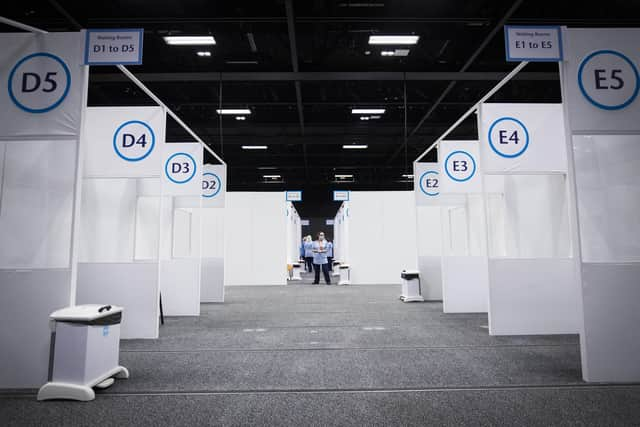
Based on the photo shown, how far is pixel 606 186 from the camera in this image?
272 cm

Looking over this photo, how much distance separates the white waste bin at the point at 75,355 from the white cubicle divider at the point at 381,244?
28.3 feet

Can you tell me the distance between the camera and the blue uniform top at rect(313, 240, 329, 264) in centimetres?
1075

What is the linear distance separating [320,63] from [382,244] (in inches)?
210

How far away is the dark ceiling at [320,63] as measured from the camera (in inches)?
219

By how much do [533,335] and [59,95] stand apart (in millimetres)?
4894

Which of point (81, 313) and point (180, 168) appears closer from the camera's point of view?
point (81, 313)

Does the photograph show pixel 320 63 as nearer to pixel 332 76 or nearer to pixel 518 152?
pixel 332 76

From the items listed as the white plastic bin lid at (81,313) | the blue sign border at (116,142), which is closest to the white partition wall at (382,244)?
the blue sign border at (116,142)

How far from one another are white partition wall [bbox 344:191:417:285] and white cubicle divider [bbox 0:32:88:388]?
8.43 meters

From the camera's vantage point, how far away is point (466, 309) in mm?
5539

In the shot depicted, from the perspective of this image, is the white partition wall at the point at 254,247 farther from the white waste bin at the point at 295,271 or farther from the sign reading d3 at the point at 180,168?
the sign reading d3 at the point at 180,168

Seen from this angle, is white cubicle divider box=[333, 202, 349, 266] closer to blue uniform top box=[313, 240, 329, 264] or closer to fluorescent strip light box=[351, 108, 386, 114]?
blue uniform top box=[313, 240, 329, 264]

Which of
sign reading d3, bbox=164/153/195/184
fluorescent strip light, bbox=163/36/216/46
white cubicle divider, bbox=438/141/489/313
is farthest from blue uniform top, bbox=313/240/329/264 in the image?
fluorescent strip light, bbox=163/36/216/46

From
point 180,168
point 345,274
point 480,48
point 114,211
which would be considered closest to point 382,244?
point 345,274
